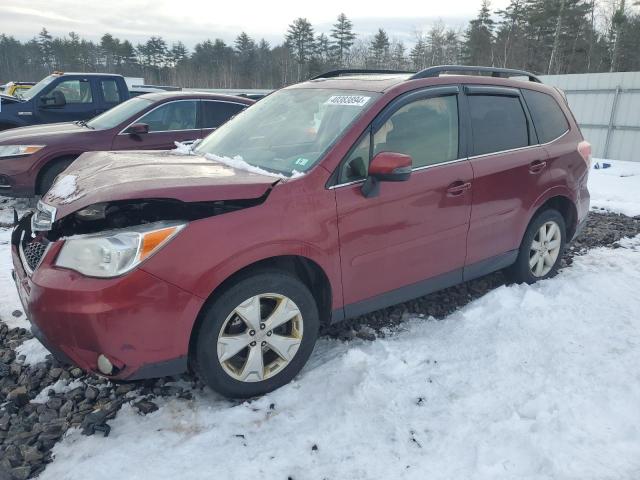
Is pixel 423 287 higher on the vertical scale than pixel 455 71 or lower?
lower

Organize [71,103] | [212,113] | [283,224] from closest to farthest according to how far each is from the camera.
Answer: [283,224], [212,113], [71,103]

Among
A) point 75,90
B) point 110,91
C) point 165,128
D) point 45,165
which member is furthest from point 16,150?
point 110,91

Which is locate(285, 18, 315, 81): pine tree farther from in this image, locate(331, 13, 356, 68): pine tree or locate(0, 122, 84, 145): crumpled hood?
locate(0, 122, 84, 145): crumpled hood

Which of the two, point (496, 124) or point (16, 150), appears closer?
point (496, 124)

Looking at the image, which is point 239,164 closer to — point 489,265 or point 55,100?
point 489,265

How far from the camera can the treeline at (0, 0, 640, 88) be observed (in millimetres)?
39125

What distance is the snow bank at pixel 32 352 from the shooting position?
3.21 meters

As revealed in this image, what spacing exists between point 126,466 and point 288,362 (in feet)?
3.24

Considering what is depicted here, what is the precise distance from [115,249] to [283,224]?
0.87 meters

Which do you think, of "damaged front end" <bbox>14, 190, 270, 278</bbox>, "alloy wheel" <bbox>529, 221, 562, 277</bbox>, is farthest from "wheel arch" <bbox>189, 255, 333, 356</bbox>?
"alloy wheel" <bbox>529, 221, 562, 277</bbox>

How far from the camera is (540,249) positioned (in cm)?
435

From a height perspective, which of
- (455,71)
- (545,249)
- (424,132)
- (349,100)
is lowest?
(545,249)

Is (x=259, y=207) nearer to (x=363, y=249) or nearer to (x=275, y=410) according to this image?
(x=363, y=249)

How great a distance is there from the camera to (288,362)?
285 cm
